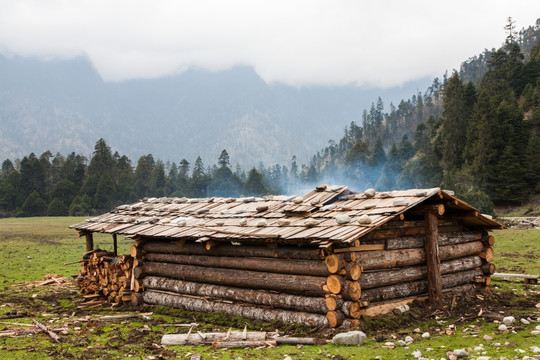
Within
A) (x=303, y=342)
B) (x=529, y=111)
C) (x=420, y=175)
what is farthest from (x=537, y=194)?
(x=303, y=342)

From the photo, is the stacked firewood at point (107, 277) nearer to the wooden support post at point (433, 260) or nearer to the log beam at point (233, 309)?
the log beam at point (233, 309)

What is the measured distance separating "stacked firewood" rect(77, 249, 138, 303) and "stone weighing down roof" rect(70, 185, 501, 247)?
1.26 m

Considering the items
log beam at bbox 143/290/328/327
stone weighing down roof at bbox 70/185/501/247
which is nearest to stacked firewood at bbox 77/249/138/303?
log beam at bbox 143/290/328/327

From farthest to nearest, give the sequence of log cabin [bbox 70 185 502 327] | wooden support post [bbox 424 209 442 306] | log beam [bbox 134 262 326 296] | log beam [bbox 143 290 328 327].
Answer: wooden support post [bbox 424 209 442 306]
log beam [bbox 134 262 326 296]
log beam [bbox 143 290 328 327]
log cabin [bbox 70 185 502 327]

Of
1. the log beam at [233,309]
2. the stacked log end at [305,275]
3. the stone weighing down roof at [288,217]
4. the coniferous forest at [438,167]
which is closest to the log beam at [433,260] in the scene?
the stacked log end at [305,275]

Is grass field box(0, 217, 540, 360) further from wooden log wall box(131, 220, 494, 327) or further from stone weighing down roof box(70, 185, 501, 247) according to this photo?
stone weighing down roof box(70, 185, 501, 247)

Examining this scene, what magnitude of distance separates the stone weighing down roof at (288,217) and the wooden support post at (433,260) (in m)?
0.58

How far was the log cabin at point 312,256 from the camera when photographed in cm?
1234

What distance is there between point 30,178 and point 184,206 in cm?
9412

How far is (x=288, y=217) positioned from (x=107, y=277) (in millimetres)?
8787

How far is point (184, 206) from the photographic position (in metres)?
20.3

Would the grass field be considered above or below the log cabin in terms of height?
below

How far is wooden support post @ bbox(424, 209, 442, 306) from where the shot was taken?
551 inches

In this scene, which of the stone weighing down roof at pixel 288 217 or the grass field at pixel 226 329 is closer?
the grass field at pixel 226 329
